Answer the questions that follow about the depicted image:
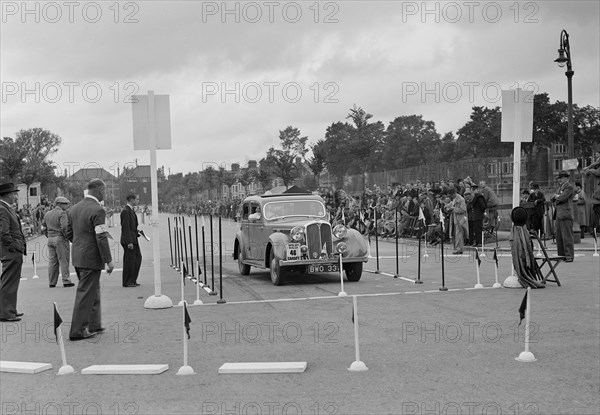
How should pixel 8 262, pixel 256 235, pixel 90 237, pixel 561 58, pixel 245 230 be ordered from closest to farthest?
1. pixel 90 237
2. pixel 8 262
3. pixel 256 235
4. pixel 245 230
5. pixel 561 58

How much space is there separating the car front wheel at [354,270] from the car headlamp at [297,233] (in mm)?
1246

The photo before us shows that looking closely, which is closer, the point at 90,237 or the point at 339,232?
the point at 90,237

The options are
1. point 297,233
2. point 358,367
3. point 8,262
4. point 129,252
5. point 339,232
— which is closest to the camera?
point 358,367

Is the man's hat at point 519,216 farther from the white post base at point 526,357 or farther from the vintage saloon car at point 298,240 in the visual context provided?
the white post base at point 526,357

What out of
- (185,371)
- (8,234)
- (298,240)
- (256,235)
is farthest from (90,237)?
A: (256,235)

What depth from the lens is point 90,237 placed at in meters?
9.18

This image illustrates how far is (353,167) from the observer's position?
7669cm

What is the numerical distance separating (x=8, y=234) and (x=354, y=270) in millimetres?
7080

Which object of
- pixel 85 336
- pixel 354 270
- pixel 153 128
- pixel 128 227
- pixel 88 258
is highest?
pixel 153 128

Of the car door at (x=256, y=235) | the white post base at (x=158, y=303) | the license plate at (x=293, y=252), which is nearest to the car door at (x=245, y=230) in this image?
the car door at (x=256, y=235)

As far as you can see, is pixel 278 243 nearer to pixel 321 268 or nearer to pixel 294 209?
pixel 321 268

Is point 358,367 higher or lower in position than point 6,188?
lower

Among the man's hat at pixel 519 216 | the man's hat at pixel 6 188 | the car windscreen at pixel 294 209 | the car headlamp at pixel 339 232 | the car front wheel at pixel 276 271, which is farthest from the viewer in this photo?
the car windscreen at pixel 294 209

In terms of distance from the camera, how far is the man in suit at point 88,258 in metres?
8.88
